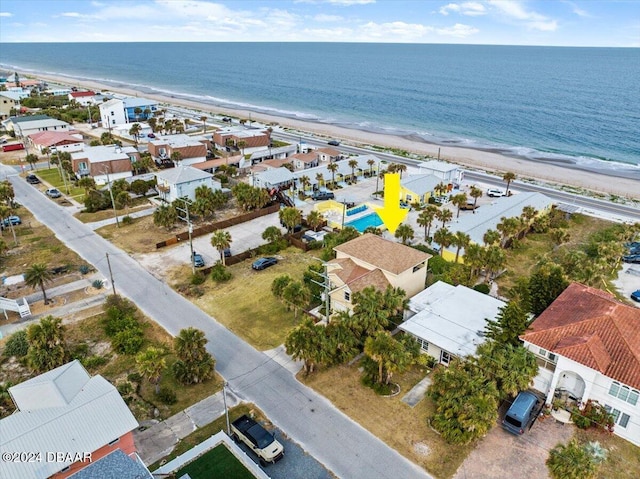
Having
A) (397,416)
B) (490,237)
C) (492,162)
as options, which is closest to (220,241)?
(397,416)

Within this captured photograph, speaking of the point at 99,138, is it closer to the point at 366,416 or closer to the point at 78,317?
the point at 78,317

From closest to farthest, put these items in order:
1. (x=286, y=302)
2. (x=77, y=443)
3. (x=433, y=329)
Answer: (x=77, y=443) < (x=433, y=329) < (x=286, y=302)

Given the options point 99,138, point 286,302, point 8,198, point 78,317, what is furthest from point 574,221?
point 99,138

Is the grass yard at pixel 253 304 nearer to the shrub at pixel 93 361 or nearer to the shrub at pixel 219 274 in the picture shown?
the shrub at pixel 219 274

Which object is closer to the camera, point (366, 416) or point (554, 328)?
point (366, 416)

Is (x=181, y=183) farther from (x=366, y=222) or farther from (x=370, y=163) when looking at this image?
(x=370, y=163)

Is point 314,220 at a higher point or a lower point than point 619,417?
higher

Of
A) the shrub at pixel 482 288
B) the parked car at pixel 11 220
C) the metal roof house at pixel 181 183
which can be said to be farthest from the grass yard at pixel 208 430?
the parked car at pixel 11 220
